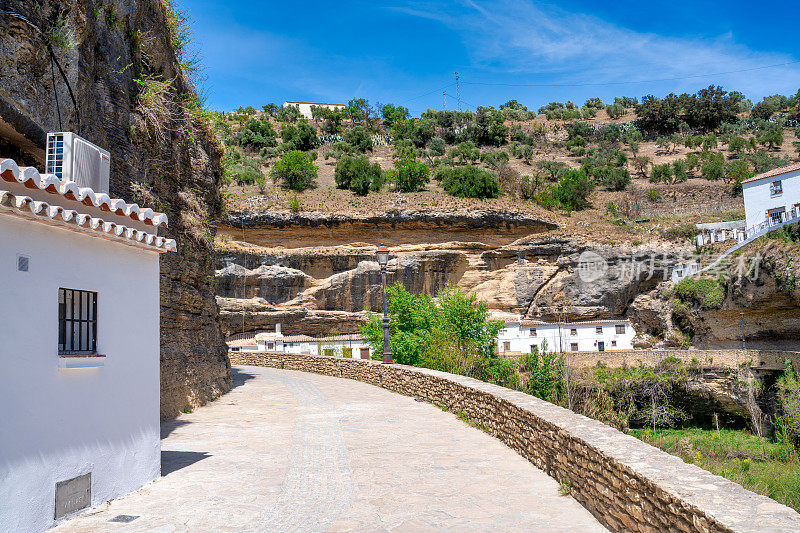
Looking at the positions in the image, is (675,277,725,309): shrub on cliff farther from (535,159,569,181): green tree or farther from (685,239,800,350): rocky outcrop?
(535,159,569,181): green tree

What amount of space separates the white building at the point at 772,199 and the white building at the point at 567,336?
36.1 ft

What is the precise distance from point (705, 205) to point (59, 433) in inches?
2302

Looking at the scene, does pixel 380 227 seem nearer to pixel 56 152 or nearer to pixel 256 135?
pixel 56 152

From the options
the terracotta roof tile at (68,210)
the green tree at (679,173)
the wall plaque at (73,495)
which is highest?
the green tree at (679,173)

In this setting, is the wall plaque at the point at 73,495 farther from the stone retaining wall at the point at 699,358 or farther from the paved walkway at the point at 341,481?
the stone retaining wall at the point at 699,358

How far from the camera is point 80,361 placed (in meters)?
5.50

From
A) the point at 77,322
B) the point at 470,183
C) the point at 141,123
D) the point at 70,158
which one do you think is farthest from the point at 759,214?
the point at 77,322

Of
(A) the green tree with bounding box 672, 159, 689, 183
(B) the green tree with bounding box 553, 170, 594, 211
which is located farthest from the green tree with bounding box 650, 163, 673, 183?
(B) the green tree with bounding box 553, 170, 594, 211

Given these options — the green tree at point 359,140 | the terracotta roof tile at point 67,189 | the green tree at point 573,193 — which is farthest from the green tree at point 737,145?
the terracotta roof tile at point 67,189

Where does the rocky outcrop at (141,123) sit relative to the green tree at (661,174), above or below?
below

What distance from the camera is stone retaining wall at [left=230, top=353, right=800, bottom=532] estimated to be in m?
3.45

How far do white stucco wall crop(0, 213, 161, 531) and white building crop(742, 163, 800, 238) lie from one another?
40188 mm

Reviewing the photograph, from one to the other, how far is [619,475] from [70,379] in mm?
5368

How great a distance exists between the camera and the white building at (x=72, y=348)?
4.77 m
